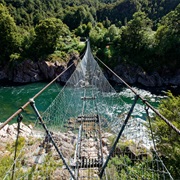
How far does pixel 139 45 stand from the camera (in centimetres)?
1032

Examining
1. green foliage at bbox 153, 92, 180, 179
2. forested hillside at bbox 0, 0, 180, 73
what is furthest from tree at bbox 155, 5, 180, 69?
green foliage at bbox 153, 92, 180, 179

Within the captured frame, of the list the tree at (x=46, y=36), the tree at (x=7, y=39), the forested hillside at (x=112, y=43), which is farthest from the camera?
the tree at (x=7, y=39)

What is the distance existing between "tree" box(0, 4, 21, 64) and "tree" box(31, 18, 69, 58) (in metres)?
1.34

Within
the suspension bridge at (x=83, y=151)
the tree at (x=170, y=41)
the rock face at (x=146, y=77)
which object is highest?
the tree at (x=170, y=41)

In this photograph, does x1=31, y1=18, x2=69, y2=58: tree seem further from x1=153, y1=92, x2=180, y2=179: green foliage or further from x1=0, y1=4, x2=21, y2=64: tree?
x1=153, y1=92, x2=180, y2=179: green foliage

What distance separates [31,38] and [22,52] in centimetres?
103

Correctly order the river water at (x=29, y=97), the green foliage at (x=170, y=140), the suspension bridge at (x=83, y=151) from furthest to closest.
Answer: the river water at (x=29, y=97), the green foliage at (x=170, y=140), the suspension bridge at (x=83, y=151)

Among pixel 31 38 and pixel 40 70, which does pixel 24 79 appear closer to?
pixel 40 70

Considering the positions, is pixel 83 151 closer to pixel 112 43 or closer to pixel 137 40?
pixel 137 40

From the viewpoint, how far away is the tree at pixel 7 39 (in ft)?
37.5

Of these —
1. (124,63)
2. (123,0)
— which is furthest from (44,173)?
(123,0)

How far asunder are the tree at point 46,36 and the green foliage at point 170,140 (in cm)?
905

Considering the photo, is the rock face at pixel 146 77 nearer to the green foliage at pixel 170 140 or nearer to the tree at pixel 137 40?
the tree at pixel 137 40

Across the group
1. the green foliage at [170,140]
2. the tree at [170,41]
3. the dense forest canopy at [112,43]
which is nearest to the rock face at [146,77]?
the dense forest canopy at [112,43]
